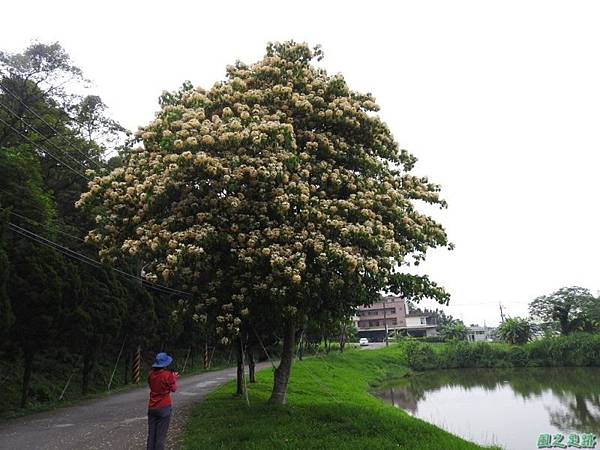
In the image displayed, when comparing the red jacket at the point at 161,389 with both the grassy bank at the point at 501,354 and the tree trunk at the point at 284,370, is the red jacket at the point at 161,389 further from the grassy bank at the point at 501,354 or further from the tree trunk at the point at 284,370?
the grassy bank at the point at 501,354

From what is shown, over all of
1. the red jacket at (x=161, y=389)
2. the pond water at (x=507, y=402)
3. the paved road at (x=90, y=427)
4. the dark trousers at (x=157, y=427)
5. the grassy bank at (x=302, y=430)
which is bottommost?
the pond water at (x=507, y=402)

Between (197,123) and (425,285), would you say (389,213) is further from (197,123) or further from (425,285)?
(197,123)

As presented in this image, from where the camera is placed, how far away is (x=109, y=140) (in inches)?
1188

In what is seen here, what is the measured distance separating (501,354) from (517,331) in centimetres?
943

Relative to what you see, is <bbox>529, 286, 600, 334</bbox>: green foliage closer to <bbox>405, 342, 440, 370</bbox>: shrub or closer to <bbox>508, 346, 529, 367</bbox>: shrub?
<bbox>508, 346, 529, 367</bbox>: shrub

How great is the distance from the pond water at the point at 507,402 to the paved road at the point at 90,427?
12405 mm

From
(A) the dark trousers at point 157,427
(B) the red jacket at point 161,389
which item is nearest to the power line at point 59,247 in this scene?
(B) the red jacket at point 161,389

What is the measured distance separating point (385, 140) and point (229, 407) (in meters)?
8.98

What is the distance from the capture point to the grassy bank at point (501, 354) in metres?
52.0

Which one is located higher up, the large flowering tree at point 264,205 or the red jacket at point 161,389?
the large flowering tree at point 264,205

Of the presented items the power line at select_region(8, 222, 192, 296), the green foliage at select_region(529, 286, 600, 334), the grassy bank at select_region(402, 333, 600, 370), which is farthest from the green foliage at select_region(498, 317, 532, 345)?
the power line at select_region(8, 222, 192, 296)

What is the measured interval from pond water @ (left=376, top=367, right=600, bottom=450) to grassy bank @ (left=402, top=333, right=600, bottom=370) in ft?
9.70

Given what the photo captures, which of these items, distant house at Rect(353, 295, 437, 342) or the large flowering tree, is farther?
distant house at Rect(353, 295, 437, 342)

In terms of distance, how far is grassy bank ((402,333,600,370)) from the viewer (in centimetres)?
5197
